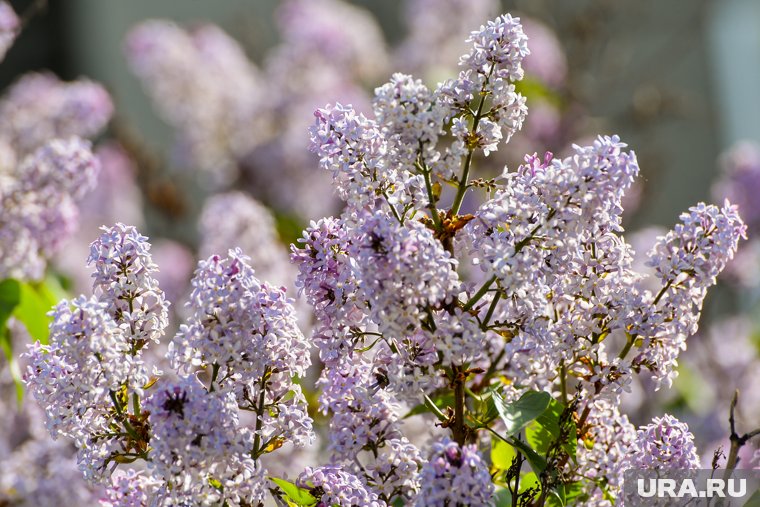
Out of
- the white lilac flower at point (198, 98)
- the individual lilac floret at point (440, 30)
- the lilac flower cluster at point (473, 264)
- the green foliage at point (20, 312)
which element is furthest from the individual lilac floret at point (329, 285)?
the individual lilac floret at point (440, 30)

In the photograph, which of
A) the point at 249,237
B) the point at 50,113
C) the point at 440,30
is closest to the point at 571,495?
the point at 249,237

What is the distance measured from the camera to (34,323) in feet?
3.98

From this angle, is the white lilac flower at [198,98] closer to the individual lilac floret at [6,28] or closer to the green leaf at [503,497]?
the individual lilac floret at [6,28]

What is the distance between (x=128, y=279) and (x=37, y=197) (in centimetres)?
52

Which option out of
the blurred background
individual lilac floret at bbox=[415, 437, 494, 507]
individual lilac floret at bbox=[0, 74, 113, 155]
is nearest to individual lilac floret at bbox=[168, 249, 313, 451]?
individual lilac floret at bbox=[415, 437, 494, 507]

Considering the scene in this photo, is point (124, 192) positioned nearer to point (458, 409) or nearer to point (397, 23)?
point (397, 23)

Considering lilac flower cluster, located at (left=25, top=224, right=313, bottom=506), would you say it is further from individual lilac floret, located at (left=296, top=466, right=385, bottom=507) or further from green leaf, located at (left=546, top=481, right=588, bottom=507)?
green leaf, located at (left=546, top=481, right=588, bottom=507)

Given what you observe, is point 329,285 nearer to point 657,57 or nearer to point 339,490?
point 339,490

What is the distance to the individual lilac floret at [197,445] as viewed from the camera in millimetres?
698

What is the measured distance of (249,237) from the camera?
1618mm

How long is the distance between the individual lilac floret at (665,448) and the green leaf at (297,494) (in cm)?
24

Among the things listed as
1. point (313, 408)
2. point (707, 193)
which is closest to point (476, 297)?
point (313, 408)

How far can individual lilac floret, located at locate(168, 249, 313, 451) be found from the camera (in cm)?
73

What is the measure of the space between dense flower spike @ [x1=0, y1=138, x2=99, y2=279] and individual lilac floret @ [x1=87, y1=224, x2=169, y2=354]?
0.48 m
